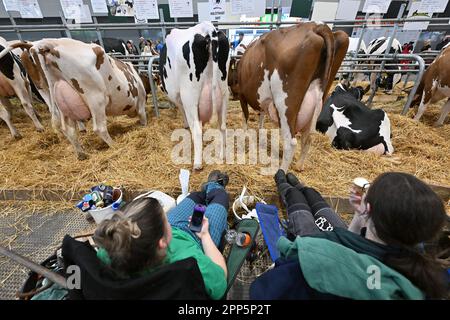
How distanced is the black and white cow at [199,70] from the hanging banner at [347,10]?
103 inches

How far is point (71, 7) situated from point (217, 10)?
8.79ft

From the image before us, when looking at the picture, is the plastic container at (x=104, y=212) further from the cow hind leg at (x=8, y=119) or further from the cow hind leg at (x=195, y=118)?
the cow hind leg at (x=8, y=119)

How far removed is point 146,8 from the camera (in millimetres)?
3754

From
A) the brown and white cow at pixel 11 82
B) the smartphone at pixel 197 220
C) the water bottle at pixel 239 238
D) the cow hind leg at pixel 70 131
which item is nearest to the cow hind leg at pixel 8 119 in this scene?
the brown and white cow at pixel 11 82

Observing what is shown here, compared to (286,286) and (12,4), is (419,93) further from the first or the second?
(12,4)

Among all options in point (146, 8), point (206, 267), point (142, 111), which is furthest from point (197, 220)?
point (146, 8)

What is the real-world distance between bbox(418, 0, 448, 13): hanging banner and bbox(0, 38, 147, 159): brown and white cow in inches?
195

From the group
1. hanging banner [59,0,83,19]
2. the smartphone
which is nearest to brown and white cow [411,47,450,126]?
the smartphone

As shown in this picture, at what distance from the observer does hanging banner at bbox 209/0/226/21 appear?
3.62 metres

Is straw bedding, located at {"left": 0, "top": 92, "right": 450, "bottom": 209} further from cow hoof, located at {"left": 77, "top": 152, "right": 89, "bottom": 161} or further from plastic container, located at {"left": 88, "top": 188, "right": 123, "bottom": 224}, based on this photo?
plastic container, located at {"left": 88, "top": 188, "right": 123, "bottom": 224}

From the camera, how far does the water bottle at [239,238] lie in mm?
1480

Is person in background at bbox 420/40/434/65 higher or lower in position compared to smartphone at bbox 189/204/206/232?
higher

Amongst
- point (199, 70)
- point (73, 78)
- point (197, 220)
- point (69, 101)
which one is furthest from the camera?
point (69, 101)

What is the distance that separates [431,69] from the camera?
3.97 metres
